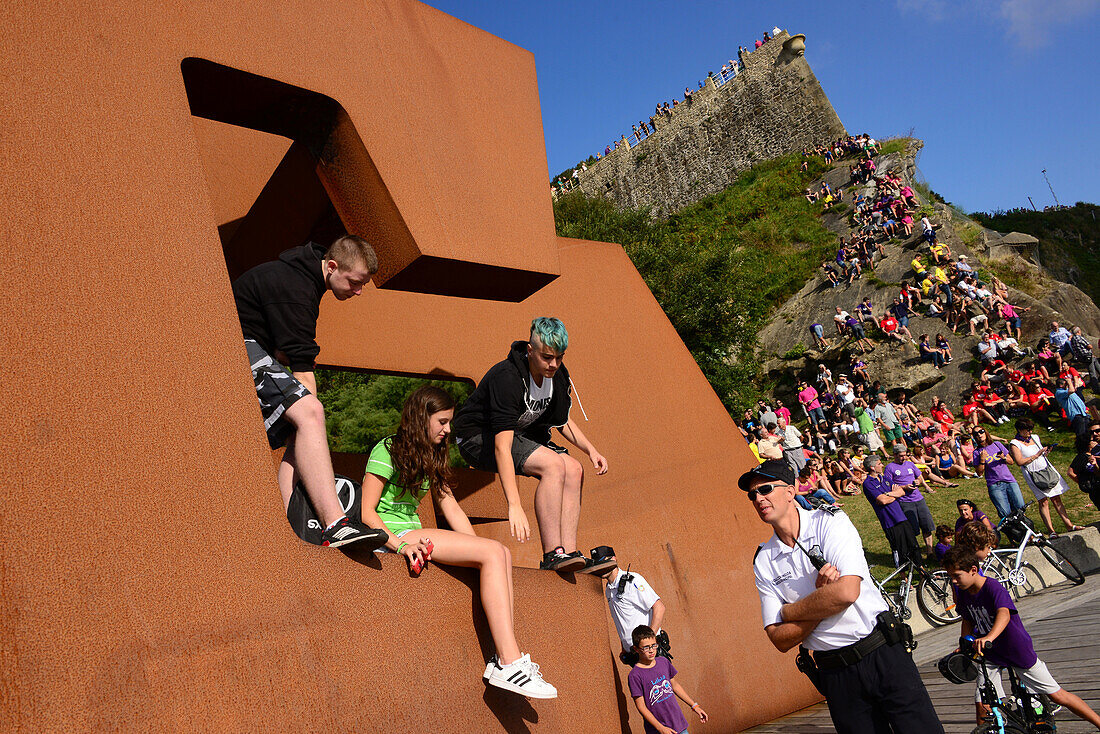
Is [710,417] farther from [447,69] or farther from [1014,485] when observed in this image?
[1014,485]

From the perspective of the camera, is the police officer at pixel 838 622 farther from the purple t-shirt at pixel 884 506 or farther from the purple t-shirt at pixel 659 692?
the purple t-shirt at pixel 884 506

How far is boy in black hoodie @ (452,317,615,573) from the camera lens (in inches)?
160

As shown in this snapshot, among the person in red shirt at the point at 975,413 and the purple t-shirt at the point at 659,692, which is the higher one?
the person in red shirt at the point at 975,413

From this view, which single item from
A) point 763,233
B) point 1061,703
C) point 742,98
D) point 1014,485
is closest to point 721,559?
point 1061,703

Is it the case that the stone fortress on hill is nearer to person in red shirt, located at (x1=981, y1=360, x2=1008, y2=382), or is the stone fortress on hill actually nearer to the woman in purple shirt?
person in red shirt, located at (x1=981, y1=360, x2=1008, y2=382)

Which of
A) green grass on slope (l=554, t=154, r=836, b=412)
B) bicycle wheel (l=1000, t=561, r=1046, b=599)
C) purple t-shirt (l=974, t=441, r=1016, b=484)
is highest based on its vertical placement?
green grass on slope (l=554, t=154, r=836, b=412)

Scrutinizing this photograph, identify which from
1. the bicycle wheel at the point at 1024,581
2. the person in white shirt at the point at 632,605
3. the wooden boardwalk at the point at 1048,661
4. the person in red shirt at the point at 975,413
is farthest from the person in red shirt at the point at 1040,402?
the person in white shirt at the point at 632,605

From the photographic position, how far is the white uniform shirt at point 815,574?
317 centimetres

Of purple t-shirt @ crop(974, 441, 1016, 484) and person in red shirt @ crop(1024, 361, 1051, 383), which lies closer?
purple t-shirt @ crop(974, 441, 1016, 484)

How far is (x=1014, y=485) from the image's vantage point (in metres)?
10.2

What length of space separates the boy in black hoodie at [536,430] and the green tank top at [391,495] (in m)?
0.55

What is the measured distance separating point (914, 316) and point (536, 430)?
1986cm

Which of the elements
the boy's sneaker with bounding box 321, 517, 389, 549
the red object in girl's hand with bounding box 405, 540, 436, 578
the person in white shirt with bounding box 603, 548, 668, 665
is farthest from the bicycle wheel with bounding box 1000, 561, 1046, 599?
the boy's sneaker with bounding box 321, 517, 389, 549

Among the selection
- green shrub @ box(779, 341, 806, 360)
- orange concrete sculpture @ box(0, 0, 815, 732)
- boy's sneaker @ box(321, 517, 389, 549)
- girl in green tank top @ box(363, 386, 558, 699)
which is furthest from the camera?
green shrub @ box(779, 341, 806, 360)
